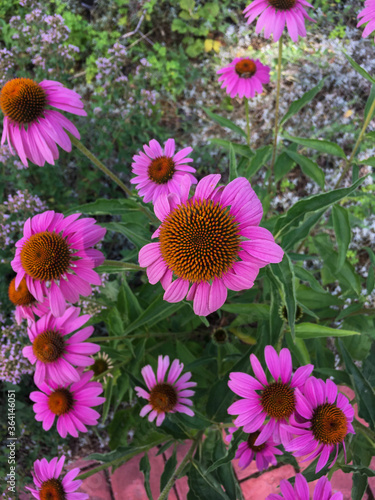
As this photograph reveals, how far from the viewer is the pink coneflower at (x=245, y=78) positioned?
6.86ft

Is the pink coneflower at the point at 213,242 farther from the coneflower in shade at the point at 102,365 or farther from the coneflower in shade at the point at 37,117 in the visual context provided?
the coneflower in shade at the point at 102,365

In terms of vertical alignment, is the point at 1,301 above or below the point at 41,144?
above

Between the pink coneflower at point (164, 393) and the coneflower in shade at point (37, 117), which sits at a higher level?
the coneflower in shade at point (37, 117)

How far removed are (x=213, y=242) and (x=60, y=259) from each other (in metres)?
0.53

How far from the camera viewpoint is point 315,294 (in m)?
1.84

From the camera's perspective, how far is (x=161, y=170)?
1636 millimetres

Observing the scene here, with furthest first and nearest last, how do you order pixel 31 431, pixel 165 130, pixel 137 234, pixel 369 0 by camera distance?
1. pixel 165 130
2. pixel 31 431
3. pixel 137 234
4. pixel 369 0

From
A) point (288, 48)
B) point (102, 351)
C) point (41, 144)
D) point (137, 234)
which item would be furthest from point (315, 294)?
point (288, 48)

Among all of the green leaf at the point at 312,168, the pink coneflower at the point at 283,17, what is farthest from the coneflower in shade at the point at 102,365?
the pink coneflower at the point at 283,17

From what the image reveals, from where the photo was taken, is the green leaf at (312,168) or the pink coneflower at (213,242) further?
the green leaf at (312,168)

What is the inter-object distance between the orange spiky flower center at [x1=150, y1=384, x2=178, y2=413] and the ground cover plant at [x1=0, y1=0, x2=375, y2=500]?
0.03ft

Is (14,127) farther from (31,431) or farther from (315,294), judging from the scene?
(31,431)

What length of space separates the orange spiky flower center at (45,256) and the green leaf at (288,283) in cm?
67

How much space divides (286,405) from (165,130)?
2.34 meters
